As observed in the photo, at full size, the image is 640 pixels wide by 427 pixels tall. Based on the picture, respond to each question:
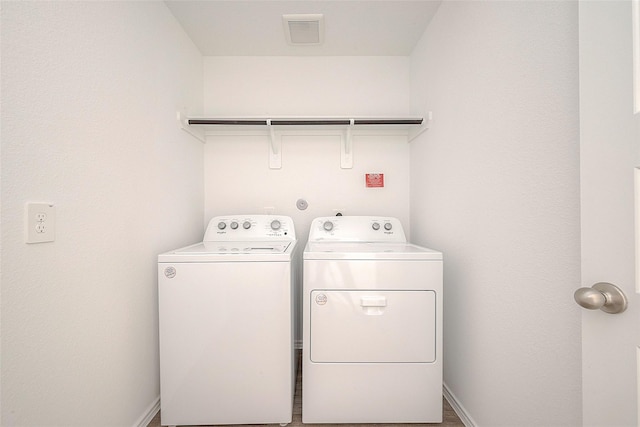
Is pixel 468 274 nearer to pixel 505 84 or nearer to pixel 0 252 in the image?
pixel 505 84

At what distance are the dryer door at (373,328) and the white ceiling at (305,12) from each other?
166 centimetres

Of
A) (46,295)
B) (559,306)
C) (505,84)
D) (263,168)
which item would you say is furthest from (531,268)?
(263,168)

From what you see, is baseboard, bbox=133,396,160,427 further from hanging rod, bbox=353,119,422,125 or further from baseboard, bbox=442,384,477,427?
hanging rod, bbox=353,119,422,125

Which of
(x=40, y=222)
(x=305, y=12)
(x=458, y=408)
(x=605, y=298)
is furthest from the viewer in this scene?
(x=305, y=12)

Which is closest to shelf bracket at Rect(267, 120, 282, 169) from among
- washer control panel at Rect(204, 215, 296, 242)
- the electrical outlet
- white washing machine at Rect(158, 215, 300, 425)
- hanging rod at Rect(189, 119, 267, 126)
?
hanging rod at Rect(189, 119, 267, 126)

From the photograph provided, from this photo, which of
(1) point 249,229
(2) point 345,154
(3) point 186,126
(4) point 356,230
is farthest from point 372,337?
(3) point 186,126

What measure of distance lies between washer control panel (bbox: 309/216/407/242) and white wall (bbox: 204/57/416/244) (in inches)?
8.8

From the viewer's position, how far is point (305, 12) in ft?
5.52

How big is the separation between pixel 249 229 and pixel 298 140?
0.80m

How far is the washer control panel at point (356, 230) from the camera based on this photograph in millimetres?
1924

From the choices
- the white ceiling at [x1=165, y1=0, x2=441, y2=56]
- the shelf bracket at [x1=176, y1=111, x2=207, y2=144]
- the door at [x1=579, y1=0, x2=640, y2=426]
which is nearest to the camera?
the door at [x1=579, y1=0, x2=640, y2=426]

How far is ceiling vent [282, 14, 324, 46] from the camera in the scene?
1.71 meters

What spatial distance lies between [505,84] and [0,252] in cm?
178

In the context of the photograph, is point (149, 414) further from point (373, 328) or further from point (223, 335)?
point (373, 328)
